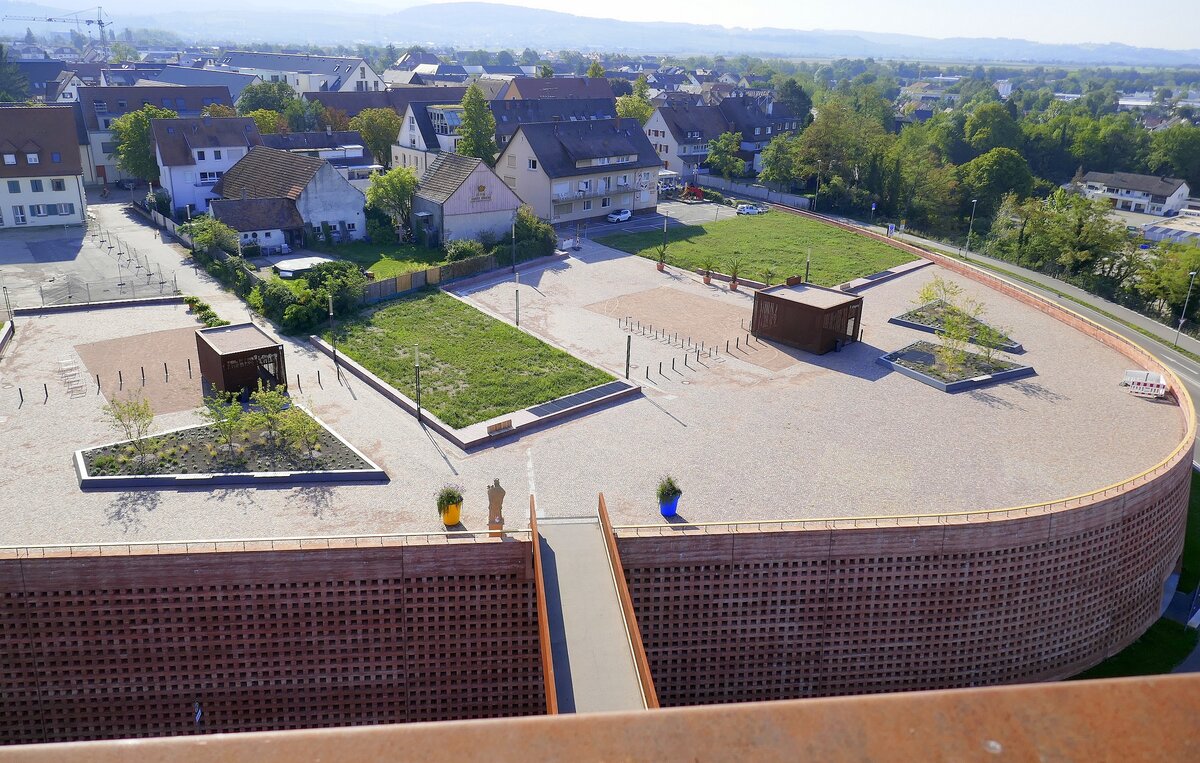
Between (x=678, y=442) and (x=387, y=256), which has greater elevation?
(x=387, y=256)

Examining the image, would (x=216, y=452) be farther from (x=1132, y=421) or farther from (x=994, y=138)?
(x=994, y=138)

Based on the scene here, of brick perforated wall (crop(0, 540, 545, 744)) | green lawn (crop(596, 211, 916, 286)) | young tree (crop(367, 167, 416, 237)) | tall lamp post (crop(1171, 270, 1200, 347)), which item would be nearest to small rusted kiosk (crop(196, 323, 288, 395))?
brick perforated wall (crop(0, 540, 545, 744))

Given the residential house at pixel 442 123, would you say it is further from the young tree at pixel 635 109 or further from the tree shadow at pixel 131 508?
the tree shadow at pixel 131 508

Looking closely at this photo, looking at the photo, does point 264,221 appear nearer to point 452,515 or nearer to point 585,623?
point 452,515

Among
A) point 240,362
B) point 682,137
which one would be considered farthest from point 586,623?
point 682,137

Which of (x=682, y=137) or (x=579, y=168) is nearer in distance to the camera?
(x=579, y=168)

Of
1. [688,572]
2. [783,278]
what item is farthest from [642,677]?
[783,278]

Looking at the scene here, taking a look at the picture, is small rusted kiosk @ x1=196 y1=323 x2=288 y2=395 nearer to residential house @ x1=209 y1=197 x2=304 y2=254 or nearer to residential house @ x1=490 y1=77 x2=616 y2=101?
residential house @ x1=209 y1=197 x2=304 y2=254
